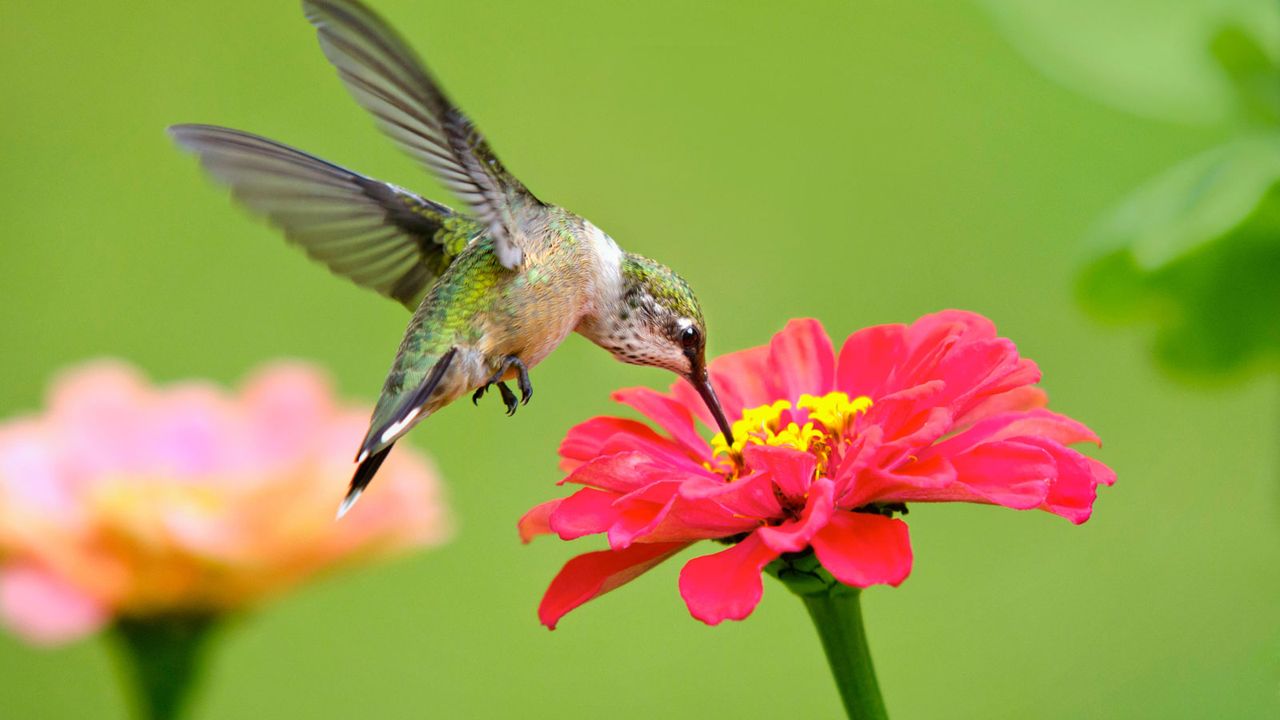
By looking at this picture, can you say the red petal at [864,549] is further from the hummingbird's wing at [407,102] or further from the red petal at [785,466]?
the hummingbird's wing at [407,102]

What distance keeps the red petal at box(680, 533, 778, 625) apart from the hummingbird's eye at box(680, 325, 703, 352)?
0.14m

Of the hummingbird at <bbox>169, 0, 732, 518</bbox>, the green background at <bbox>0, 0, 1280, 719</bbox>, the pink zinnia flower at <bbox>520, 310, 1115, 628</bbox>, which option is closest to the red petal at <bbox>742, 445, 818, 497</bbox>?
the pink zinnia flower at <bbox>520, 310, 1115, 628</bbox>

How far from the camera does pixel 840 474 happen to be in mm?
358

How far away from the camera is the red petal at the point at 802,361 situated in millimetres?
471

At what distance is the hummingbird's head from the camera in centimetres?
51

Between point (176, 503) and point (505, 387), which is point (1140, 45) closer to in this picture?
point (505, 387)

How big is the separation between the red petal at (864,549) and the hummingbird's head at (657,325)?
Result: 0.46ft

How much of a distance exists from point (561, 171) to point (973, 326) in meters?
0.92

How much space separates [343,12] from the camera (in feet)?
1.34

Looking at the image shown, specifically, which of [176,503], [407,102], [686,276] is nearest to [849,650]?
[407,102]

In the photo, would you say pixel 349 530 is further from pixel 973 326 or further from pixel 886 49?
pixel 886 49

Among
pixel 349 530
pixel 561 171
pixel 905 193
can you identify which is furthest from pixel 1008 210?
pixel 349 530

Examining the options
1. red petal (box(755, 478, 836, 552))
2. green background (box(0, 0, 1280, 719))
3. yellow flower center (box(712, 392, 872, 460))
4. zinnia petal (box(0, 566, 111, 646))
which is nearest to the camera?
red petal (box(755, 478, 836, 552))

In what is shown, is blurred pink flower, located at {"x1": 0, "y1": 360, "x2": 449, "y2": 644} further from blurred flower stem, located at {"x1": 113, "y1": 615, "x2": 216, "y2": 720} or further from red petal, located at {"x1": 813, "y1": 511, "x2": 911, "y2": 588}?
red petal, located at {"x1": 813, "y1": 511, "x2": 911, "y2": 588}
